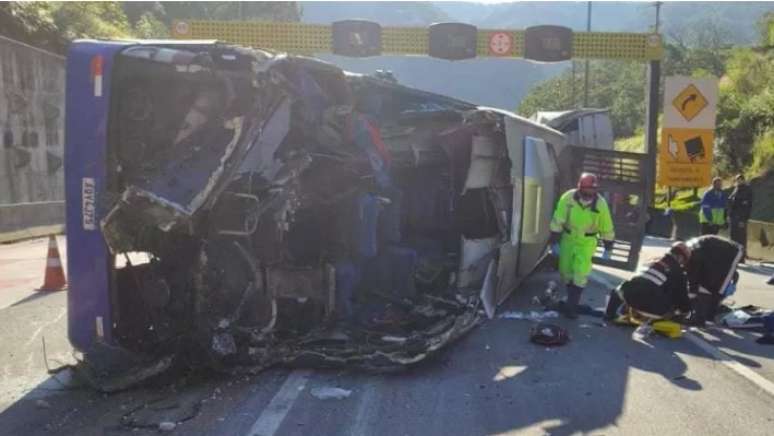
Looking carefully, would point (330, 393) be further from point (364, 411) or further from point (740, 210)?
point (740, 210)

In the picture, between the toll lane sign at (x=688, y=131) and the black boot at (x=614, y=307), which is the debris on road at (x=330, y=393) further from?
the toll lane sign at (x=688, y=131)

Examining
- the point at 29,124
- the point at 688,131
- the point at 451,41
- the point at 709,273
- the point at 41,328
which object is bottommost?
the point at 41,328

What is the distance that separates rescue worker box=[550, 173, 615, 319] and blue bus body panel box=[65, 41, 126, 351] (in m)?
4.53

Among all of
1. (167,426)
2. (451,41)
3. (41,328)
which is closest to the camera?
(167,426)

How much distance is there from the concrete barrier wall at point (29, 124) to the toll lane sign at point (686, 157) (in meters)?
15.9

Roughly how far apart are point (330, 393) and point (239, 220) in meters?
1.30

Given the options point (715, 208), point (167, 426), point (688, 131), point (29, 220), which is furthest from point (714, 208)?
point (29, 220)

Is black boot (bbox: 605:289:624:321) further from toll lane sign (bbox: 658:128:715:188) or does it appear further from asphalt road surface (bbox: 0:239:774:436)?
toll lane sign (bbox: 658:128:715:188)

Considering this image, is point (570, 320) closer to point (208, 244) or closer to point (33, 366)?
point (208, 244)

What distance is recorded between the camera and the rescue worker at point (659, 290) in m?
6.84

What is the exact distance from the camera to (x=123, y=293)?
5.02 metres

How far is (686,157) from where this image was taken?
18250 mm

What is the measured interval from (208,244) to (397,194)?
6.68 feet

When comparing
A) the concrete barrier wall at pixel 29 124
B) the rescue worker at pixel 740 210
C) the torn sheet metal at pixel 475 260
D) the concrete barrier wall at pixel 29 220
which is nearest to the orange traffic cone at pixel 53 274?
the torn sheet metal at pixel 475 260
